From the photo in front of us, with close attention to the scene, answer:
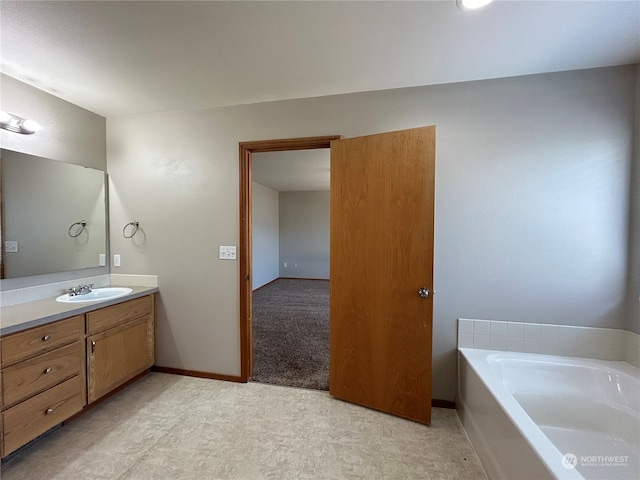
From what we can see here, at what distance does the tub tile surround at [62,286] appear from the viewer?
1809 millimetres


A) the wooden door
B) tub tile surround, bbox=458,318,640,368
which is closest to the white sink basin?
the wooden door

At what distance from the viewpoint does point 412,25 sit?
4.50 feet

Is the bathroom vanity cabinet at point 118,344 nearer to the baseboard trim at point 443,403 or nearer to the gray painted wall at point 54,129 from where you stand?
the gray painted wall at point 54,129

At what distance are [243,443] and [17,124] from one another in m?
2.65

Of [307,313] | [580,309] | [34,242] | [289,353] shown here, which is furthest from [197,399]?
[580,309]

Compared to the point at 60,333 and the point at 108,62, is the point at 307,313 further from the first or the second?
the point at 108,62

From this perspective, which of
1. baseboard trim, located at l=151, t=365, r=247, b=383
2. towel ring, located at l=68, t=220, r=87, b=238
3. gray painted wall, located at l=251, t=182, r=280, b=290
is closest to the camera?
towel ring, located at l=68, t=220, r=87, b=238

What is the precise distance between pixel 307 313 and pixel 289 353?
1434 mm

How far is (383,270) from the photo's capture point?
1.88m

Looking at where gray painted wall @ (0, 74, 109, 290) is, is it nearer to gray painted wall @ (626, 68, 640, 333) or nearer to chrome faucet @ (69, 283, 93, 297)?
chrome faucet @ (69, 283, 93, 297)

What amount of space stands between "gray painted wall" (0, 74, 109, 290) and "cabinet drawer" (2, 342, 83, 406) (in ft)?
2.22

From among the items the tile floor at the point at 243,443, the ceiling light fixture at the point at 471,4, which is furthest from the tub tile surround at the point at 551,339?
the ceiling light fixture at the point at 471,4

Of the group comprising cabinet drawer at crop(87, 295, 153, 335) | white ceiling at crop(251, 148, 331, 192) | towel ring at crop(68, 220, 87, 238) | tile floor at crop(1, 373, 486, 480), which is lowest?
tile floor at crop(1, 373, 486, 480)

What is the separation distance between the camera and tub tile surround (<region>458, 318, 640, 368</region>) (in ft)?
5.62
